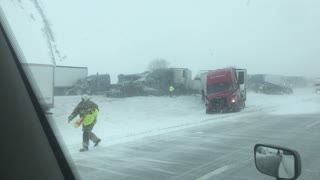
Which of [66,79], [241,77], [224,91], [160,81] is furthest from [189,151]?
[160,81]

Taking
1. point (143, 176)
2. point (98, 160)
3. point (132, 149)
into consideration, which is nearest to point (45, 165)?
point (143, 176)

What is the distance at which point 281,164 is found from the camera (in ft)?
9.25

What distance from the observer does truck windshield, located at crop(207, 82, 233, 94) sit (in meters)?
29.5

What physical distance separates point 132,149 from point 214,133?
4240 mm

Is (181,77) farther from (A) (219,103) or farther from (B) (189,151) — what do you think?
(B) (189,151)

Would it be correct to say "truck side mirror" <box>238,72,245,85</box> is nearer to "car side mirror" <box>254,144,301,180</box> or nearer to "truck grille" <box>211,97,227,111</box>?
"truck grille" <box>211,97,227,111</box>

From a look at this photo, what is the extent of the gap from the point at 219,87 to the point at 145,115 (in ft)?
16.9

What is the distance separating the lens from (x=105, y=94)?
39.6 meters

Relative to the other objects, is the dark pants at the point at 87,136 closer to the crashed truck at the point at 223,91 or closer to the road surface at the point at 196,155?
the road surface at the point at 196,155

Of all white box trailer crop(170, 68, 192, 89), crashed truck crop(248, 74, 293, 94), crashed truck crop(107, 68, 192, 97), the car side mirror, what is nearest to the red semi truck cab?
crashed truck crop(107, 68, 192, 97)

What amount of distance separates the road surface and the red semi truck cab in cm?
1221

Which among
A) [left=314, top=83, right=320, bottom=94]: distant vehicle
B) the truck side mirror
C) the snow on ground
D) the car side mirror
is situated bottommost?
[left=314, top=83, right=320, bottom=94]: distant vehicle

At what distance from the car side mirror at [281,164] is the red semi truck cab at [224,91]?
85.2ft

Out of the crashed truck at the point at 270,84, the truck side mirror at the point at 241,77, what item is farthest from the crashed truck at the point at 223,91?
the crashed truck at the point at 270,84
